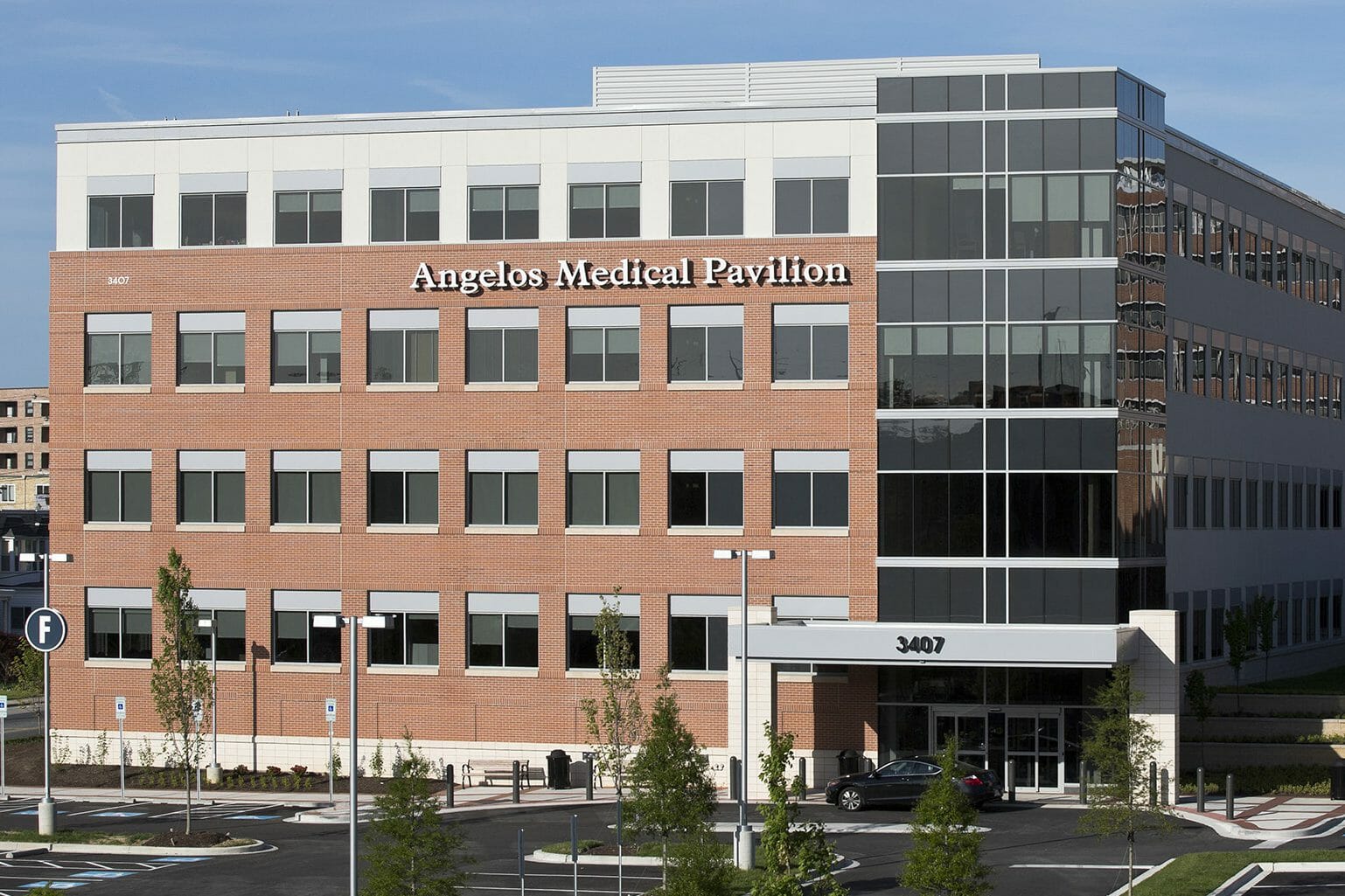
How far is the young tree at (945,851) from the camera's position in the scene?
29438 millimetres

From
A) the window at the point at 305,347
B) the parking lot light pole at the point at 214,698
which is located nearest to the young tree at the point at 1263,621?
the window at the point at 305,347

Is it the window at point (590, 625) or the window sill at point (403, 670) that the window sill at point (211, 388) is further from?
the window at point (590, 625)

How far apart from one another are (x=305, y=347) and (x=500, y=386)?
623 centimetres

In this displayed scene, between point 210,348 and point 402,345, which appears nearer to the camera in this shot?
point 402,345

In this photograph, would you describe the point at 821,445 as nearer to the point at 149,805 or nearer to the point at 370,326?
the point at 370,326

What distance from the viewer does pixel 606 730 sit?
5356 centimetres

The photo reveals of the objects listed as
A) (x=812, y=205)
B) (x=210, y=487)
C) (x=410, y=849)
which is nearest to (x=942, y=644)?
(x=812, y=205)

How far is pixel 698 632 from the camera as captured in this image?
54.8 meters

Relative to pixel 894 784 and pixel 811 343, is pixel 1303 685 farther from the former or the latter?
pixel 811 343

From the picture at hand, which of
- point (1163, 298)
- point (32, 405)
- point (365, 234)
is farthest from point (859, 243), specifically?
point (32, 405)

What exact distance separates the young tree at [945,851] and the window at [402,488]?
28.8 meters

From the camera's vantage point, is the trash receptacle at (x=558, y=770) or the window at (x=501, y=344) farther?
the window at (x=501, y=344)

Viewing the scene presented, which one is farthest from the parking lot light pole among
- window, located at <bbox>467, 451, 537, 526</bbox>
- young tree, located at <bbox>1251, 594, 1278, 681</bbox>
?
young tree, located at <bbox>1251, 594, 1278, 681</bbox>

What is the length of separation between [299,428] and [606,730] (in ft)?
43.3
